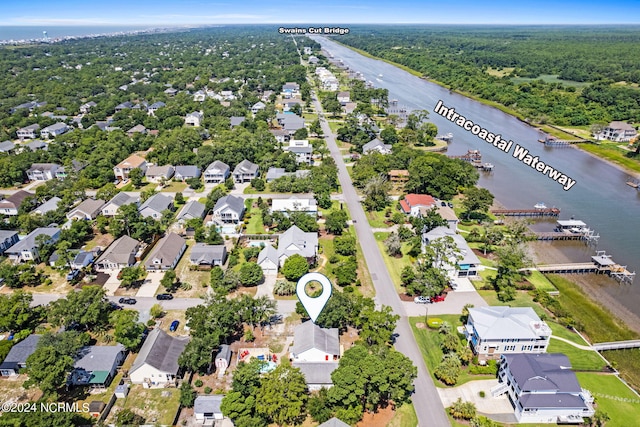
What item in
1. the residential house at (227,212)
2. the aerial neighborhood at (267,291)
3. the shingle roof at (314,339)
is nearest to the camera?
the aerial neighborhood at (267,291)

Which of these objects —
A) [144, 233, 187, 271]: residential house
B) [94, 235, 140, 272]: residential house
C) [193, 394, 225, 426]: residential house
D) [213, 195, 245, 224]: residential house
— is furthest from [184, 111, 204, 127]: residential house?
[193, 394, 225, 426]: residential house

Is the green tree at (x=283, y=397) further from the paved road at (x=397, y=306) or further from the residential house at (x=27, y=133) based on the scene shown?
the residential house at (x=27, y=133)

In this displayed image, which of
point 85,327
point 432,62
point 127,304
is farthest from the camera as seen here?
point 432,62

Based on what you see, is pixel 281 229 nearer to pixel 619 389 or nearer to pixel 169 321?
pixel 169 321

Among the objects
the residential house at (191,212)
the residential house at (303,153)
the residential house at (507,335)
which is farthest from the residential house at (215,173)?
the residential house at (507,335)

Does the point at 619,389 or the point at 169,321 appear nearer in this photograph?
the point at 619,389

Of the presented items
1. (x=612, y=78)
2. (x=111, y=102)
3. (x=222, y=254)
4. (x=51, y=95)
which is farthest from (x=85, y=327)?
(x=612, y=78)
